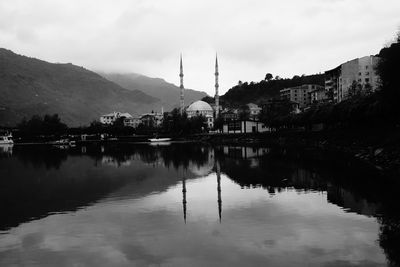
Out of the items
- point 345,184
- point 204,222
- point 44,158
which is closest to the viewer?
point 204,222

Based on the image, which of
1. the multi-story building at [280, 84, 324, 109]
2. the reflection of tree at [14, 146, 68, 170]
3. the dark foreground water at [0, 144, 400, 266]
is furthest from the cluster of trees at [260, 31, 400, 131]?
the multi-story building at [280, 84, 324, 109]

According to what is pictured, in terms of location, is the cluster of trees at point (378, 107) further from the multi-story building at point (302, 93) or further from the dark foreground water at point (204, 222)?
the multi-story building at point (302, 93)

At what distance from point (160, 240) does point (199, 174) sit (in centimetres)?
1937

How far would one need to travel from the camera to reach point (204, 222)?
664 inches

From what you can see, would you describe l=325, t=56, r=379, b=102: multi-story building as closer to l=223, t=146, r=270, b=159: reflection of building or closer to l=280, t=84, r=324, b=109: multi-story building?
l=223, t=146, r=270, b=159: reflection of building

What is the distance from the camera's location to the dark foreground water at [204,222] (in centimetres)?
1266

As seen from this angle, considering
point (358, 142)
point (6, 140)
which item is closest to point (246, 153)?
point (358, 142)

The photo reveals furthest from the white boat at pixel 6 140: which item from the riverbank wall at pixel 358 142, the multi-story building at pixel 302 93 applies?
the multi-story building at pixel 302 93

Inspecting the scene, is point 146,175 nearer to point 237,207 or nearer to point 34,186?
point 34,186

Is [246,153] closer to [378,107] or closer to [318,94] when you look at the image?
[378,107]

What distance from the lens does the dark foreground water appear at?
1266 cm

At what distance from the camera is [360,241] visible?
45.0 ft

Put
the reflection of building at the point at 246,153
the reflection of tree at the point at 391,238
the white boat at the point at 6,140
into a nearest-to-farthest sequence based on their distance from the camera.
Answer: the reflection of tree at the point at 391,238, the reflection of building at the point at 246,153, the white boat at the point at 6,140

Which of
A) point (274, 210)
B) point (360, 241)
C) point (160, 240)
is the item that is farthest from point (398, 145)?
point (160, 240)
